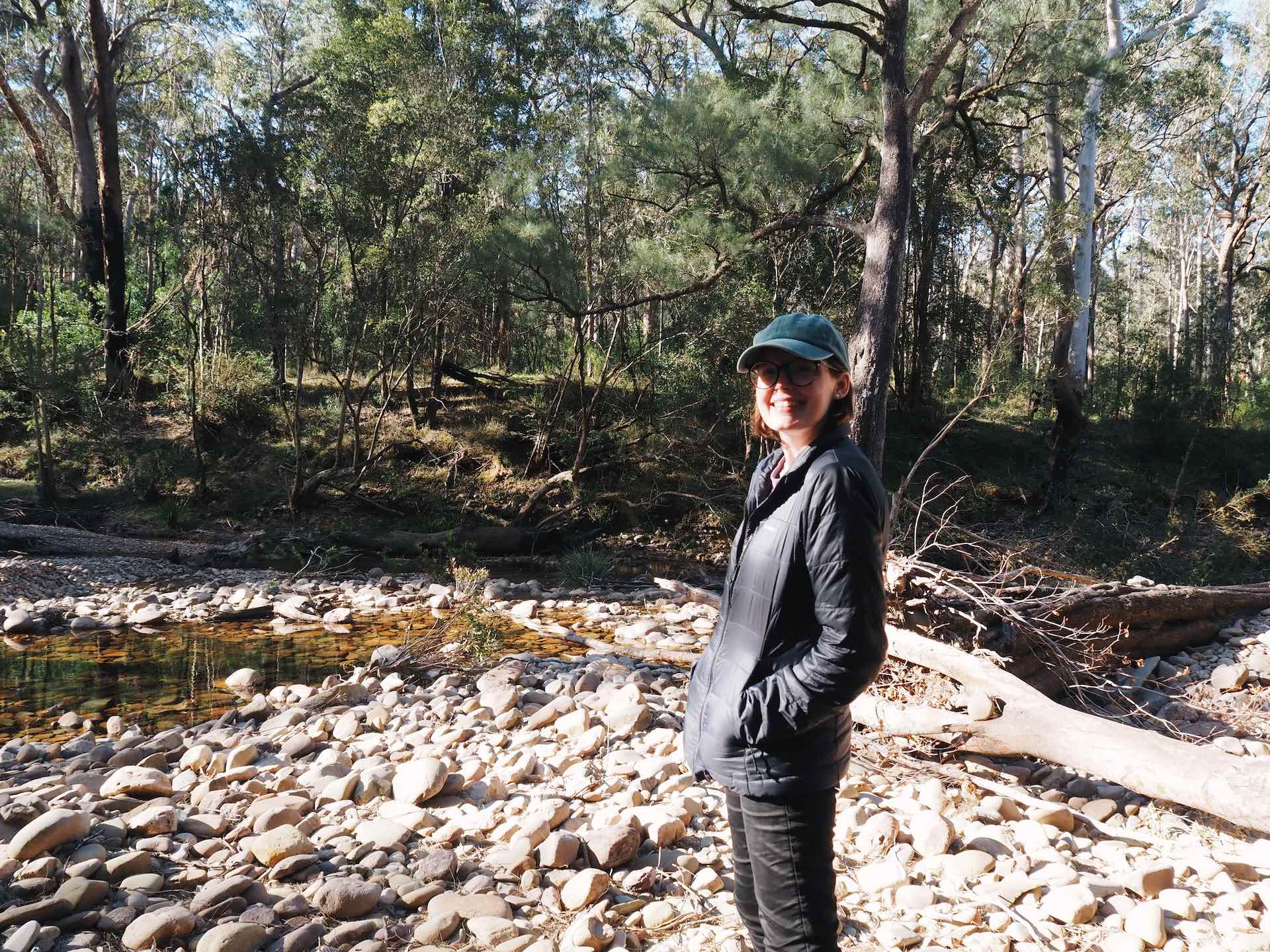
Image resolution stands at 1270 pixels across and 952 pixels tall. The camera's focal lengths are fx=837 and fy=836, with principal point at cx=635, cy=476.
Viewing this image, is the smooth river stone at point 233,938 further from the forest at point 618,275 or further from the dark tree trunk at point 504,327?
the dark tree trunk at point 504,327

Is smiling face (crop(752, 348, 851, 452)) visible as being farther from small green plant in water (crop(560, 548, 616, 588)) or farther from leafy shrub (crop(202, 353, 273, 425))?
leafy shrub (crop(202, 353, 273, 425))

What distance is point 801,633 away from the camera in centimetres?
175

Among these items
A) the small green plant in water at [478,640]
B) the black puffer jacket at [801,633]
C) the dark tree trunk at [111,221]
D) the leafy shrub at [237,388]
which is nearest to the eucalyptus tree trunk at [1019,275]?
the small green plant in water at [478,640]

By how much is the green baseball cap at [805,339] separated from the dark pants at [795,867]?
927mm

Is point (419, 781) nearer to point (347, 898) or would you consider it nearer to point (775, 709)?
point (347, 898)

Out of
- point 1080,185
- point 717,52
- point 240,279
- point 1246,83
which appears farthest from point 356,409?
point 1246,83

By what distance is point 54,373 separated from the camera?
13.3 meters

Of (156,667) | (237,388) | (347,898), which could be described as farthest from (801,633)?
(237,388)

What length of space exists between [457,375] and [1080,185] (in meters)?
A: 11.6

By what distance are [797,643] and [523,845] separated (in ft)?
6.37

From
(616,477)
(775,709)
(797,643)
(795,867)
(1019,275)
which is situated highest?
(1019,275)

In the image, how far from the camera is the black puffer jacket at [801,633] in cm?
163

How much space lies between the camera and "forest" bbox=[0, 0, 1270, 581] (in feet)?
31.3

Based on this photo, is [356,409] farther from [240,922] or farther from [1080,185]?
[1080,185]
